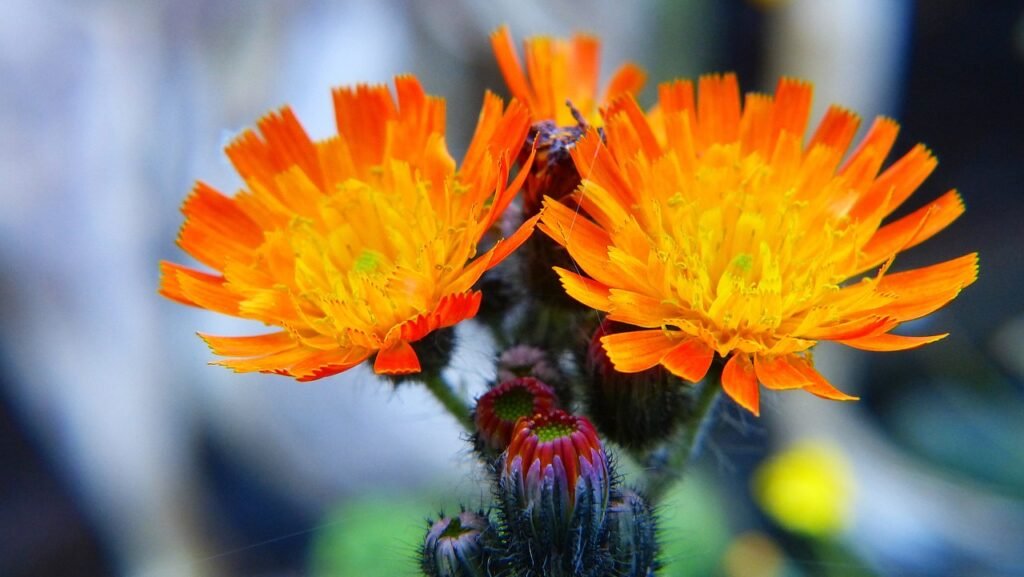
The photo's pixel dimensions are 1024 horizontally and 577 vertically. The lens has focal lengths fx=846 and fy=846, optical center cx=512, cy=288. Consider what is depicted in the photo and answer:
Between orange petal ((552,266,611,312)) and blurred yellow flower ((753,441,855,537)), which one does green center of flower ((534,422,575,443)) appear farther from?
blurred yellow flower ((753,441,855,537))

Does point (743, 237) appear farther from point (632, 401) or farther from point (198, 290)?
point (198, 290)

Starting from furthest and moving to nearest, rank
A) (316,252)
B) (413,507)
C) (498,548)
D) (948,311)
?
1. (948,311)
2. (413,507)
3. (316,252)
4. (498,548)

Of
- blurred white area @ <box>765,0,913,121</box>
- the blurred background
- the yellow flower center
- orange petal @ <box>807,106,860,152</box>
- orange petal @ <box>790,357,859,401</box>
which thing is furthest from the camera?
blurred white area @ <box>765,0,913,121</box>

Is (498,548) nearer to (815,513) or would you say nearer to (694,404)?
(694,404)

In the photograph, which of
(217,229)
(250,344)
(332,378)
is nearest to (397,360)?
(250,344)

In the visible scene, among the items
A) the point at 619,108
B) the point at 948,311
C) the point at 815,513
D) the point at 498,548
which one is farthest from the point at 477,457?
the point at 948,311

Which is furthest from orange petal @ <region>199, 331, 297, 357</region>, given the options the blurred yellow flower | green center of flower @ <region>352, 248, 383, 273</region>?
the blurred yellow flower

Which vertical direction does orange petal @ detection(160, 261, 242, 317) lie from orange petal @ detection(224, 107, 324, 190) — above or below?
below
